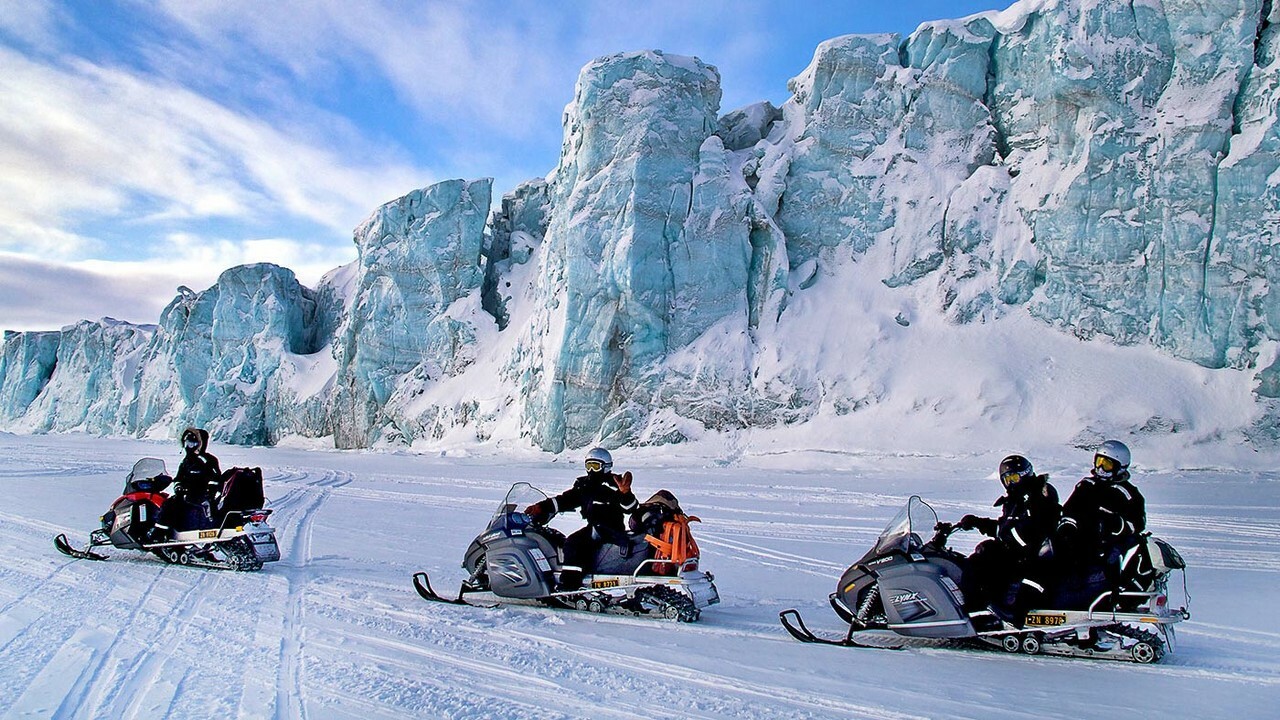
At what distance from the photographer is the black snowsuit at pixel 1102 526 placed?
523 centimetres

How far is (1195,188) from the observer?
26.4 metres

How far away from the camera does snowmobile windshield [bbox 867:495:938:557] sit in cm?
576

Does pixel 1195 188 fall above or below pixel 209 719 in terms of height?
above

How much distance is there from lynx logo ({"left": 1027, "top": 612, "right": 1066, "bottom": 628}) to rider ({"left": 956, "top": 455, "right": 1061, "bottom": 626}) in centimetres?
6

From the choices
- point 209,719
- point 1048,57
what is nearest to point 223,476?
point 209,719

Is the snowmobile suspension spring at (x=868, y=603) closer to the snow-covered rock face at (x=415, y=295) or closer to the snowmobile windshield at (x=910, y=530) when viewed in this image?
the snowmobile windshield at (x=910, y=530)

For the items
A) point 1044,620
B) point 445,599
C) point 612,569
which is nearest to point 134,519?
point 445,599

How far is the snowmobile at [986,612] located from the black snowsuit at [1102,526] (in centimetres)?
8

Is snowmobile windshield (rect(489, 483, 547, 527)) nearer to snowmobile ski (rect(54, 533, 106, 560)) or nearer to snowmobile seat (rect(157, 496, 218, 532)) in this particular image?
snowmobile seat (rect(157, 496, 218, 532))

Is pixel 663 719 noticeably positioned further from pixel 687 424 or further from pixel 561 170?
pixel 561 170

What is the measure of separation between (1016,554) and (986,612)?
454 millimetres

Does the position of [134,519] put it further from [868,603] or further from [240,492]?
[868,603]

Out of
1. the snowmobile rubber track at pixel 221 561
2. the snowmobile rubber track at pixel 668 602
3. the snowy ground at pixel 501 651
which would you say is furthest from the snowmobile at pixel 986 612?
the snowmobile rubber track at pixel 221 561

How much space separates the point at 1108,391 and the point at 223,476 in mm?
25742
